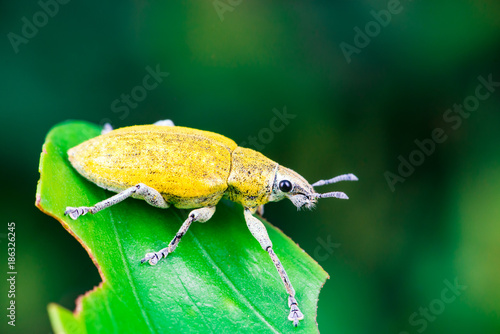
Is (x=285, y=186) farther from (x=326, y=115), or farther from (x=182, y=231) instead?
(x=326, y=115)

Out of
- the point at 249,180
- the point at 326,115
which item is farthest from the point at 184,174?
Result: the point at 326,115

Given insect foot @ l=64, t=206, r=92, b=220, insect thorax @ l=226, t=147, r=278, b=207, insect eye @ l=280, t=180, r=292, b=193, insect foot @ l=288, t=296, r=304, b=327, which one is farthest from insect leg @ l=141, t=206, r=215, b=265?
insect foot @ l=288, t=296, r=304, b=327

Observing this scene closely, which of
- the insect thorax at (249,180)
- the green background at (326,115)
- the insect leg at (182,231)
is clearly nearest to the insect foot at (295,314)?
the insect leg at (182,231)

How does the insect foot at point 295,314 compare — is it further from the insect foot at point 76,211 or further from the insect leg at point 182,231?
the insect foot at point 76,211

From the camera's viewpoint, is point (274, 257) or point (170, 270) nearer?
point (170, 270)

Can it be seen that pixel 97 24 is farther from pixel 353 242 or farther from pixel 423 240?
pixel 423 240

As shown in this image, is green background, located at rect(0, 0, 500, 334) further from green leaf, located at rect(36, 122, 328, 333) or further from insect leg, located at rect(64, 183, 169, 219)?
insect leg, located at rect(64, 183, 169, 219)

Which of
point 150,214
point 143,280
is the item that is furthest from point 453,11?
point 143,280
